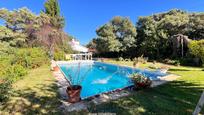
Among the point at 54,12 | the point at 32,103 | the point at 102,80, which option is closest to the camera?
the point at 32,103

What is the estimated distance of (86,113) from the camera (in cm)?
481

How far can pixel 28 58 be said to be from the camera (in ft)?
47.9

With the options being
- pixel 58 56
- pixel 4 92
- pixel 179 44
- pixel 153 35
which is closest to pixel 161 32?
pixel 153 35

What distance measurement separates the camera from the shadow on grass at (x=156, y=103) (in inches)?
191

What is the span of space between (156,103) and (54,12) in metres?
29.9

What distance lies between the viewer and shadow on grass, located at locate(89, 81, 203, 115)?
191 inches

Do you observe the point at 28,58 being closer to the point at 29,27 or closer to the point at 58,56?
the point at 58,56

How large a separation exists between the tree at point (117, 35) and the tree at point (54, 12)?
839 centimetres

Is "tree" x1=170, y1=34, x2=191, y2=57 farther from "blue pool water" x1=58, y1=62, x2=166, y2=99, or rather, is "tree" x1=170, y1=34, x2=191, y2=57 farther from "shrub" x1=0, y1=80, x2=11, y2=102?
"shrub" x1=0, y1=80, x2=11, y2=102

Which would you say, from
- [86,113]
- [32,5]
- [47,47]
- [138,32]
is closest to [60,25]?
[32,5]

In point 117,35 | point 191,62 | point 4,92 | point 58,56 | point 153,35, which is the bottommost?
point 4,92

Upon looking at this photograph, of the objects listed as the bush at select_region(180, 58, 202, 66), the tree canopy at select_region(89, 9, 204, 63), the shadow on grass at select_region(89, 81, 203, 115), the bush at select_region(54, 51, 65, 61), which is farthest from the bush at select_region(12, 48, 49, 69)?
the bush at select_region(180, 58, 202, 66)

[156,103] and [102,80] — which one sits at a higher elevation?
[156,103]

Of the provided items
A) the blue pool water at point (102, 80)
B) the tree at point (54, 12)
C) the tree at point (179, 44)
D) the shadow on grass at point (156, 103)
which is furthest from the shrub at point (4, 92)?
the tree at point (54, 12)
